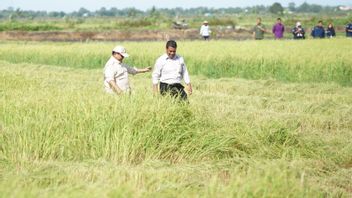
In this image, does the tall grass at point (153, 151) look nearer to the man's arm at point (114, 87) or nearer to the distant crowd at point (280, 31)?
the man's arm at point (114, 87)

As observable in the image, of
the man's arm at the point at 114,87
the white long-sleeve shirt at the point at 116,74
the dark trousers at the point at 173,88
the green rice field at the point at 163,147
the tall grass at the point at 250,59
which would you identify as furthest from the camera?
the tall grass at the point at 250,59

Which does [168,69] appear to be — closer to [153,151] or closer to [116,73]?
[116,73]

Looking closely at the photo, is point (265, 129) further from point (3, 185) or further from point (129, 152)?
point (3, 185)

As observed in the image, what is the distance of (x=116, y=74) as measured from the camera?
9.00 metres

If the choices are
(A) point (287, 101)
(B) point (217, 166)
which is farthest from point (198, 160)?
→ (A) point (287, 101)

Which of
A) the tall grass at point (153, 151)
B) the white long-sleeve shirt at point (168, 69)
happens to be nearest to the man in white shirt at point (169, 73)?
the white long-sleeve shirt at point (168, 69)

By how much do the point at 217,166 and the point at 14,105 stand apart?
2.92m

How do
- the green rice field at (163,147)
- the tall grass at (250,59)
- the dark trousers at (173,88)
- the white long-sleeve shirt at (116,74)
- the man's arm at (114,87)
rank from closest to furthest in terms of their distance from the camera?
the green rice field at (163,147) → the man's arm at (114,87) → the white long-sleeve shirt at (116,74) → the dark trousers at (173,88) → the tall grass at (250,59)

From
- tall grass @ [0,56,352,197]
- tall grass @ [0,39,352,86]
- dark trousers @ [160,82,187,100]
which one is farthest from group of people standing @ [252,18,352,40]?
tall grass @ [0,56,352,197]

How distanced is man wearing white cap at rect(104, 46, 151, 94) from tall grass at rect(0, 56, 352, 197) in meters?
0.32

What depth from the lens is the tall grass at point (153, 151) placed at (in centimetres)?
504

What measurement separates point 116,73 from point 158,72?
0.82m

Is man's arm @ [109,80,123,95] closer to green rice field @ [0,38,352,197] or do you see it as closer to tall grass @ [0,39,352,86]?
green rice field @ [0,38,352,197]

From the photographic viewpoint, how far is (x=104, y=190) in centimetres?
448
